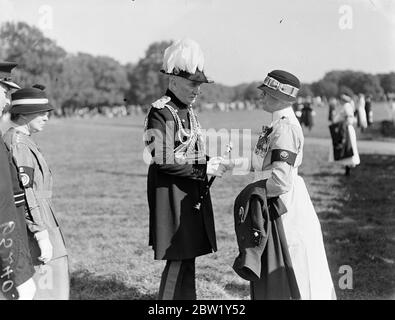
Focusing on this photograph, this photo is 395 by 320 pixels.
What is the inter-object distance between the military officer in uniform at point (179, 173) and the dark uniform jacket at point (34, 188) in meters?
0.68

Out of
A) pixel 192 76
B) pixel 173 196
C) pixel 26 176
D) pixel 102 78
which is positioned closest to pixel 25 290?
pixel 26 176

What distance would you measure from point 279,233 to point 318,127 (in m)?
19.7

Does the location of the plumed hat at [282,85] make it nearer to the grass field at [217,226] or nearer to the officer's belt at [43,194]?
the grass field at [217,226]

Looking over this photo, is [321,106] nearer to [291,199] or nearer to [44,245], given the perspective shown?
[291,199]

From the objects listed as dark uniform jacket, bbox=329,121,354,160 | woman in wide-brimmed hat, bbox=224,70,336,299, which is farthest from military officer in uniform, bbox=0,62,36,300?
dark uniform jacket, bbox=329,121,354,160

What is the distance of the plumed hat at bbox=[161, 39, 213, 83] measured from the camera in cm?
357

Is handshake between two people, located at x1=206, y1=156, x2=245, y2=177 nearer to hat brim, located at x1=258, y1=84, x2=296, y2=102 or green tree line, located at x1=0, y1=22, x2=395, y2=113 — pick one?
hat brim, located at x1=258, y1=84, x2=296, y2=102

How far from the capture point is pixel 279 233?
3547mm

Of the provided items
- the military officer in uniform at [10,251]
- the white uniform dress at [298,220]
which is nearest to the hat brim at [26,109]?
the military officer in uniform at [10,251]

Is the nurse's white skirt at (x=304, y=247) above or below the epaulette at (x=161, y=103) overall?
below

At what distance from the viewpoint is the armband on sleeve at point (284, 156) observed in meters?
3.40

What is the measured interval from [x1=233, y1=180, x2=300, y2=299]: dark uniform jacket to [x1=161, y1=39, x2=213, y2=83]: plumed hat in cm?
84

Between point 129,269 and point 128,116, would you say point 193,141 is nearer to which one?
point 129,269

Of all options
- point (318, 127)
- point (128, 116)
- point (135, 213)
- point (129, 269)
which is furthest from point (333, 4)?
point (128, 116)
